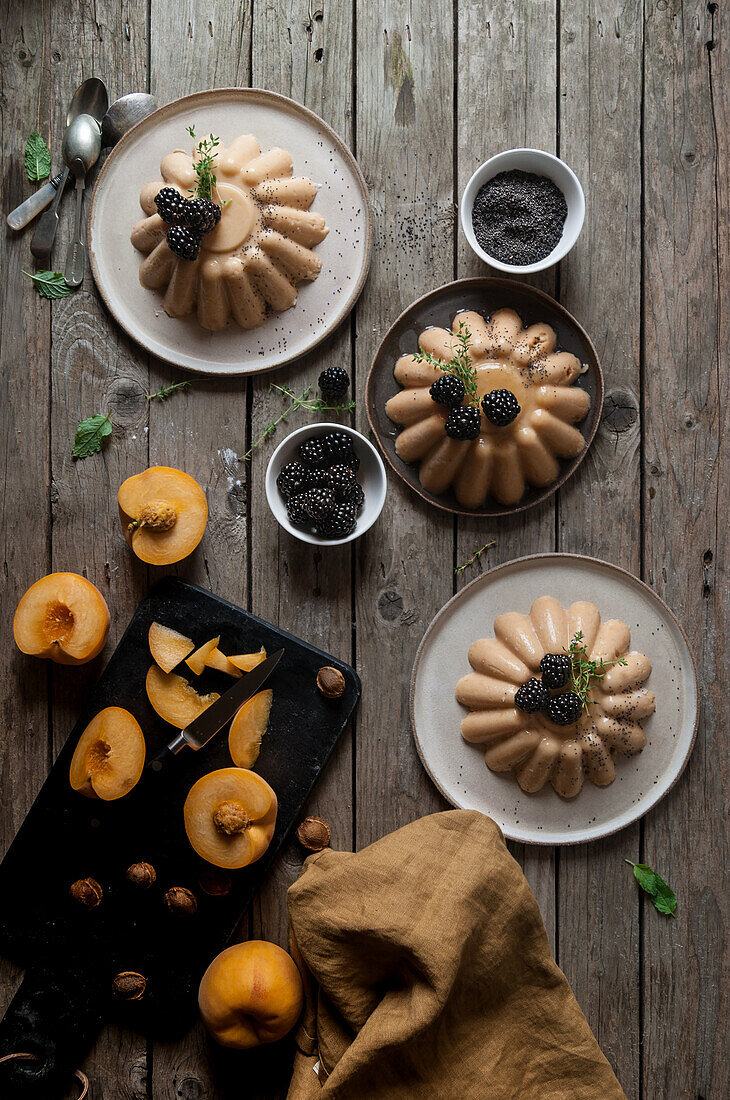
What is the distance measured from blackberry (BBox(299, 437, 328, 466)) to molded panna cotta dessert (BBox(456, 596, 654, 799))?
638mm

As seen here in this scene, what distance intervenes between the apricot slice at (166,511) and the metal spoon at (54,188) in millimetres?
718

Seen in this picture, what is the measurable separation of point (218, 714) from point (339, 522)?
1.89 ft

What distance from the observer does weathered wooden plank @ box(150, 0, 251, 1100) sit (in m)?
2.21

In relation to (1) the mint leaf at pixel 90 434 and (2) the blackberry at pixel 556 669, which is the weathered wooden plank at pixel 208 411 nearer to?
(1) the mint leaf at pixel 90 434

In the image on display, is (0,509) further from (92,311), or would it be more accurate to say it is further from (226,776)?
(226,776)

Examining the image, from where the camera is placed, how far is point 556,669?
1979 mm

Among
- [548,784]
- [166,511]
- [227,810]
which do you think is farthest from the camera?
[548,784]

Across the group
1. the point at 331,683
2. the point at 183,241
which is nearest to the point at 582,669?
the point at 331,683

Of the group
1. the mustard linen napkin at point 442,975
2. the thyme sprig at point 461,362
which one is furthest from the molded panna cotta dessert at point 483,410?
the mustard linen napkin at point 442,975

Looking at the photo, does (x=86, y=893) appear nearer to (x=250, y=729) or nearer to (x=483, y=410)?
(x=250, y=729)

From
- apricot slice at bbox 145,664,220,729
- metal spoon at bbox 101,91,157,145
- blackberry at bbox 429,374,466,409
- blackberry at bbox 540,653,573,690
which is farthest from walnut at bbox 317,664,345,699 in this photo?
metal spoon at bbox 101,91,157,145

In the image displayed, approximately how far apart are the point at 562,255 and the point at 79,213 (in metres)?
1.30

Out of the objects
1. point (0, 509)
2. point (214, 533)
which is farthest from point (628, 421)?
point (0, 509)

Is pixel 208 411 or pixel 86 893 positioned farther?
pixel 208 411
